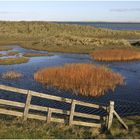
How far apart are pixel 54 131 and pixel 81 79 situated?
17.3 meters

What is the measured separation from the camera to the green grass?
13913mm

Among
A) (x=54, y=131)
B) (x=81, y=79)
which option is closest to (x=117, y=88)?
(x=81, y=79)

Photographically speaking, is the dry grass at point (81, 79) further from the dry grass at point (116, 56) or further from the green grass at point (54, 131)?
the dry grass at point (116, 56)

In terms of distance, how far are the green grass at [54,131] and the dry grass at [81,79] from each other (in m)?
12.0

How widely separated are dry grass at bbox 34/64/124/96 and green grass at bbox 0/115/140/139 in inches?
472

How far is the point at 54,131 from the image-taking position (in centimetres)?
1509

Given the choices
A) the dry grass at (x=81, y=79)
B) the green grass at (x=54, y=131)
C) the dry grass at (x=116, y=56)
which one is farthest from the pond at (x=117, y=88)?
the green grass at (x=54, y=131)

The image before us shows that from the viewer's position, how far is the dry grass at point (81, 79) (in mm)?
29578

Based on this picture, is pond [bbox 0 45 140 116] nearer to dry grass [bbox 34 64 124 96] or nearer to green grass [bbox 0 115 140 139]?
dry grass [bbox 34 64 124 96]

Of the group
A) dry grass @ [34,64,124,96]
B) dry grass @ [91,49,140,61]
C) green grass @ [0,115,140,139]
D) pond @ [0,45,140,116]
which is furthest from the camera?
dry grass @ [91,49,140,61]

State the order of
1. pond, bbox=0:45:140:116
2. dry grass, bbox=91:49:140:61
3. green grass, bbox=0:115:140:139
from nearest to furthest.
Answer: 1. green grass, bbox=0:115:140:139
2. pond, bbox=0:45:140:116
3. dry grass, bbox=91:49:140:61

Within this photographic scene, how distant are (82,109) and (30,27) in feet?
341

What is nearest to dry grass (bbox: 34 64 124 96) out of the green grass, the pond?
the pond

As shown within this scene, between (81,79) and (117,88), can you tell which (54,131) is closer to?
(117,88)
